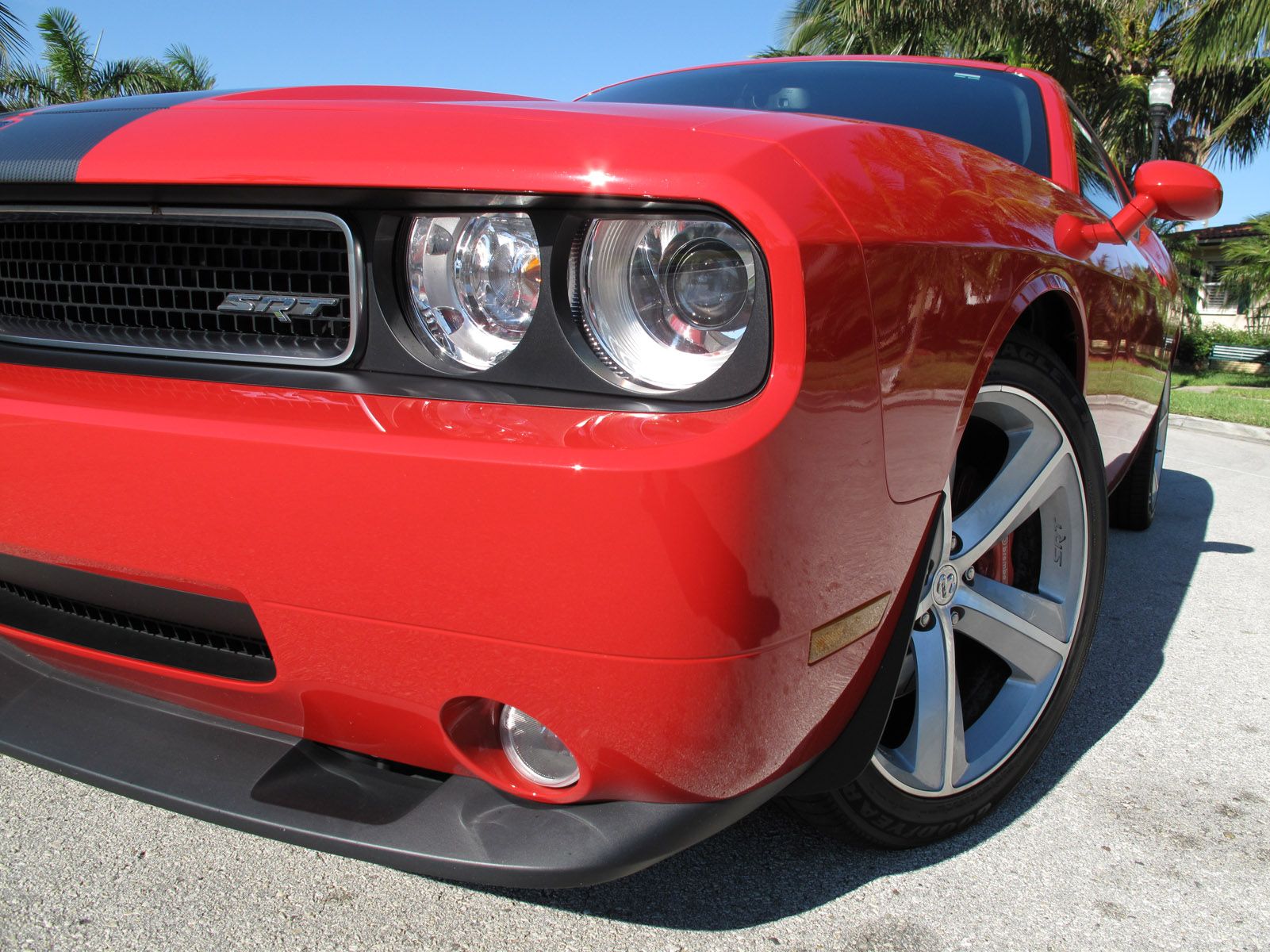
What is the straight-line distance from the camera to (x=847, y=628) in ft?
4.21

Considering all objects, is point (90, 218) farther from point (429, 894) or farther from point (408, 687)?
point (429, 894)

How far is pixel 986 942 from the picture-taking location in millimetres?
1488

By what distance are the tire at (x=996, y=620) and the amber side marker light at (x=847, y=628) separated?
0.36ft

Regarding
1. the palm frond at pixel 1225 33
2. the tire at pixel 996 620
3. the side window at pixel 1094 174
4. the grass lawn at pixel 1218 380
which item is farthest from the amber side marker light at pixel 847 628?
the palm frond at pixel 1225 33

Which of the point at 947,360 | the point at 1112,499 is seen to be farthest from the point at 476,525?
the point at 1112,499

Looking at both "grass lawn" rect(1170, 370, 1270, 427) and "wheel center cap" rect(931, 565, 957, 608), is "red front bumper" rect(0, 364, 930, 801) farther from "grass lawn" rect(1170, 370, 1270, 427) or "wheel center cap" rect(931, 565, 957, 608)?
"grass lawn" rect(1170, 370, 1270, 427)

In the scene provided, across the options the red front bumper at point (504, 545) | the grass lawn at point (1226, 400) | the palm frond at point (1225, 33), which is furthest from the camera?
the palm frond at point (1225, 33)

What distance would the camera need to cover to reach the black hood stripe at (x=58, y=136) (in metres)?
1.33

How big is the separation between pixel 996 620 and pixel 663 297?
0.97m

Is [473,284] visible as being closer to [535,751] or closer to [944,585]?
[535,751]

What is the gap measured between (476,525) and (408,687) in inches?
10.1

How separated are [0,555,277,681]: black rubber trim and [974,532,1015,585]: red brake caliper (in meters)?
1.26

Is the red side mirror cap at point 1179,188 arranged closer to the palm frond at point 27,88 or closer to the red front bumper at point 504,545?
the red front bumper at point 504,545

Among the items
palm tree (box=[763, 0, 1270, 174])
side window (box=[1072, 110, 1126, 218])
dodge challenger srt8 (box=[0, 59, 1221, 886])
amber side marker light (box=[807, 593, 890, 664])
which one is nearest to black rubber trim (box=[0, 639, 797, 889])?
dodge challenger srt8 (box=[0, 59, 1221, 886])
